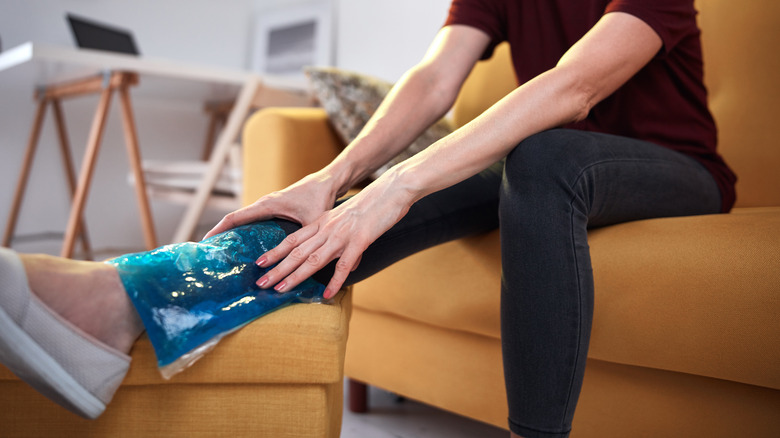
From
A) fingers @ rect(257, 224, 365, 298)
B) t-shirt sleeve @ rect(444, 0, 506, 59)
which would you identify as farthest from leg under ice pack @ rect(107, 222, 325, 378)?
t-shirt sleeve @ rect(444, 0, 506, 59)

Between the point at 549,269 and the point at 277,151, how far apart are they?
69 centimetres

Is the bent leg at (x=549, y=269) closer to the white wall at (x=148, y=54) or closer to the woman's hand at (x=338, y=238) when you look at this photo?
the woman's hand at (x=338, y=238)

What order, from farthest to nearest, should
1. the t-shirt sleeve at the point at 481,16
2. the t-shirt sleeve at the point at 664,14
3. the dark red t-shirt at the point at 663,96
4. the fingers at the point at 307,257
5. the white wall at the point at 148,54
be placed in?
the white wall at the point at 148,54 < the t-shirt sleeve at the point at 481,16 < the dark red t-shirt at the point at 663,96 < the t-shirt sleeve at the point at 664,14 < the fingers at the point at 307,257

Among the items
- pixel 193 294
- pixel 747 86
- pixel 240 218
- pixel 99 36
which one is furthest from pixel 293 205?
pixel 99 36

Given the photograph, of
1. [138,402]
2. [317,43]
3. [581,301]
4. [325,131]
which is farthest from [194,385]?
[317,43]

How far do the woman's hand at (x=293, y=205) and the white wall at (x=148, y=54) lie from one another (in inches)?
68.8

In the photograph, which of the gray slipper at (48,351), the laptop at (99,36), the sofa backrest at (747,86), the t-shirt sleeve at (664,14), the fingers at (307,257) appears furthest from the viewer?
the laptop at (99,36)

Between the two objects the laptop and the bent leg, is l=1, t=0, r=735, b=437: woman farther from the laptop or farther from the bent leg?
the laptop

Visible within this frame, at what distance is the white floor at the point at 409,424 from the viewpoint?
1.02m

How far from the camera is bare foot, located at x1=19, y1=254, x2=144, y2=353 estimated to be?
462mm

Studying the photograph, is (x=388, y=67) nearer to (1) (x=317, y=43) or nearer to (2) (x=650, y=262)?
(1) (x=317, y=43)

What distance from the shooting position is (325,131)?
126 cm

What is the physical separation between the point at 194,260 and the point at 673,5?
701 millimetres

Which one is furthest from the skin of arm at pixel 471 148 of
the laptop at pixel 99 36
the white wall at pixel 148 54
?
the laptop at pixel 99 36
